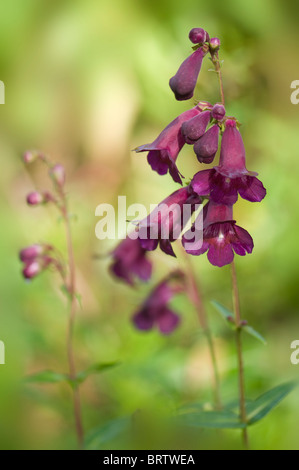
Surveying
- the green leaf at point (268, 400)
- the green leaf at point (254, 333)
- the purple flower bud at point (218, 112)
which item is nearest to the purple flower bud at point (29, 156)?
the purple flower bud at point (218, 112)

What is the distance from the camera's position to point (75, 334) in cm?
296

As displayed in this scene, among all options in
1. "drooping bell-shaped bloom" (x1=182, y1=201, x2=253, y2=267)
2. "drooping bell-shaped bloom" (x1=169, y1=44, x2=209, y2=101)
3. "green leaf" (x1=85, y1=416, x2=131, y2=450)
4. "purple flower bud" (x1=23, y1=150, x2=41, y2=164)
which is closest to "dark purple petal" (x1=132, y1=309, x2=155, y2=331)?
"green leaf" (x1=85, y1=416, x2=131, y2=450)

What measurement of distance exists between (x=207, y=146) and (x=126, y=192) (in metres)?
2.54

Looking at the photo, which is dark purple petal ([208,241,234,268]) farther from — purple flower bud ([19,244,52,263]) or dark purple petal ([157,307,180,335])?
dark purple petal ([157,307,180,335])

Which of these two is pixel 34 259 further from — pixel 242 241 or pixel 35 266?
pixel 242 241

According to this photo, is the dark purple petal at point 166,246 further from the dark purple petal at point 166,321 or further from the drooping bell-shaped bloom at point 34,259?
the dark purple petal at point 166,321

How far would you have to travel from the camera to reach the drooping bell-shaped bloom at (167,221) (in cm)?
Answer: 162

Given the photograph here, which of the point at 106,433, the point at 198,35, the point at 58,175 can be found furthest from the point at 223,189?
the point at 106,433

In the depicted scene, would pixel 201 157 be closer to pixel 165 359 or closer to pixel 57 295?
pixel 165 359

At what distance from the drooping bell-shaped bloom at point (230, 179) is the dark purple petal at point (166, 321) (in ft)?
3.84

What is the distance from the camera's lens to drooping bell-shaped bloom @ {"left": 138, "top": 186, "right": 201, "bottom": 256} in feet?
5.30

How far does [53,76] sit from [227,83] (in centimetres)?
166

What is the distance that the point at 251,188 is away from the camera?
4.89 ft
